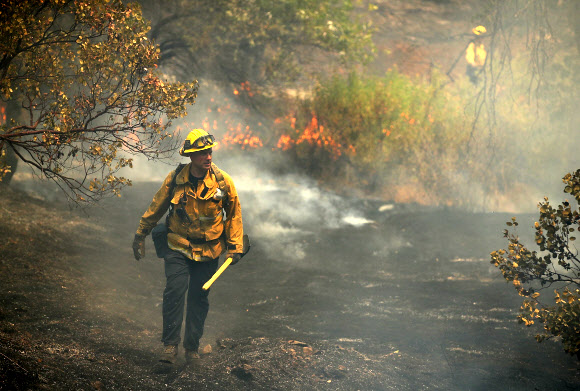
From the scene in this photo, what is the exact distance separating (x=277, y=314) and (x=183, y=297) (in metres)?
2.32

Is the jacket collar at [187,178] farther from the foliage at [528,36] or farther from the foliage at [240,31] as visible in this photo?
the foliage at [240,31]

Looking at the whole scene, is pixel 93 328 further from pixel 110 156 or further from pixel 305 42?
pixel 305 42

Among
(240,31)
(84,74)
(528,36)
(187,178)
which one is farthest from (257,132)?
(187,178)

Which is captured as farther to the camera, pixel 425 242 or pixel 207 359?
pixel 425 242

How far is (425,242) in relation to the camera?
13.0 meters

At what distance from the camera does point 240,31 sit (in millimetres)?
16828

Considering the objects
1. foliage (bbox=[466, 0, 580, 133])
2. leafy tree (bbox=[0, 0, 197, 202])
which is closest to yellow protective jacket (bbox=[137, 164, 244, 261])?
leafy tree (bbox=[0, 0, 197, 202])

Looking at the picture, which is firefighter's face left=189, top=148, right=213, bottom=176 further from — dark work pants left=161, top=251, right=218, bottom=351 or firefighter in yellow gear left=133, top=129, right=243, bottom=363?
dark work pants left=161, top=251, right=218, bottom=351

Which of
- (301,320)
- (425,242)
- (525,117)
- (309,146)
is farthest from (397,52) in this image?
(301,320)

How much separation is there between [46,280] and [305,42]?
496 inches

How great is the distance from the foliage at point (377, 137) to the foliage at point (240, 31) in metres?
1.39

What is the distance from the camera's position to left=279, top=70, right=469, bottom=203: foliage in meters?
17.4

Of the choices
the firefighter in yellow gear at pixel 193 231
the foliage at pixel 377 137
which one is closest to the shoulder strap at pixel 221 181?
the firefighter in yellow gear at pixel 193 231

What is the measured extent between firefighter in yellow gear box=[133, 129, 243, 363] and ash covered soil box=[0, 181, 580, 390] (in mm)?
383
